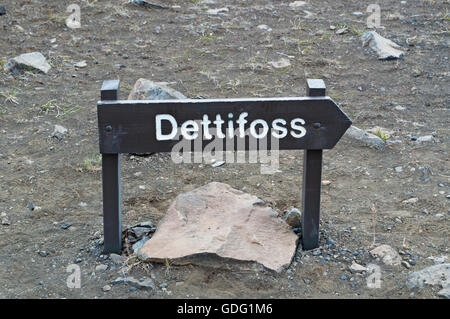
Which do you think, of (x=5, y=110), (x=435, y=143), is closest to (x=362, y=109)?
(x=435, y=143)

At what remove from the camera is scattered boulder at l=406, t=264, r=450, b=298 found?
335 centimetres

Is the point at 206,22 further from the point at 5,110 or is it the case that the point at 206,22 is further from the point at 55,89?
the point at 5,110

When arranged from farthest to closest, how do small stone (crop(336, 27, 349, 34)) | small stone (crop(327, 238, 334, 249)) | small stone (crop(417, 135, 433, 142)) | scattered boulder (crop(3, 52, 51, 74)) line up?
small stone (crop(336, 27, 349, 34))
scattered boulder (crop(3, 52, 51, 74))
small stone (crop(417, 135, 433, 142))
small stone (crop(327, 238, 334, 249))

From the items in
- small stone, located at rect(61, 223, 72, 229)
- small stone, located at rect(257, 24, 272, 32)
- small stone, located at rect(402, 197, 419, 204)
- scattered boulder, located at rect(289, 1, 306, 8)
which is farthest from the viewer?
scattered boulder, located at rect(289, 1, 306, 8)

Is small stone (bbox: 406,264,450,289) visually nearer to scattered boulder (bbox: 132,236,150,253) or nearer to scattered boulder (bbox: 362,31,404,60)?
scattered boulder (bbox: 132,236,150,253)

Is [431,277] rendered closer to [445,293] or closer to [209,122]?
[445,293]

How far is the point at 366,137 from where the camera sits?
5367mm

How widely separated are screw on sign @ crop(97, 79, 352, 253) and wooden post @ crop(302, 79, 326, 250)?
1 centimetres

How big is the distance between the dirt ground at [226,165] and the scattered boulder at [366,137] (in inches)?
2.7

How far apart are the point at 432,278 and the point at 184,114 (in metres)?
1.62

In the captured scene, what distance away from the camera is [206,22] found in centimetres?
799

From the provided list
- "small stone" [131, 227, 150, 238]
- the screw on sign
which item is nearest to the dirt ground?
"small stone" [131, 227, 150, 238]

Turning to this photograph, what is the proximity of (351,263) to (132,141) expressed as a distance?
1453mm

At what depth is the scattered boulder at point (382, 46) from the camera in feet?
23.1
